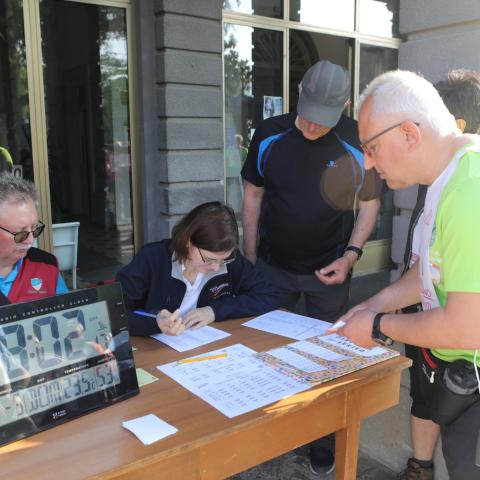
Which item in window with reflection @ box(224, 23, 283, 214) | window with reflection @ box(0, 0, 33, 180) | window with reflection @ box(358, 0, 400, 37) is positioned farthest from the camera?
window with reflection @ box(358, 0, 400, 37)

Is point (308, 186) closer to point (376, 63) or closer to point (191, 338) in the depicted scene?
point (191, 338)

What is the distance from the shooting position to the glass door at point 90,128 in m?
4.25

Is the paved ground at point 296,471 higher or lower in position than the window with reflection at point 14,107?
lower

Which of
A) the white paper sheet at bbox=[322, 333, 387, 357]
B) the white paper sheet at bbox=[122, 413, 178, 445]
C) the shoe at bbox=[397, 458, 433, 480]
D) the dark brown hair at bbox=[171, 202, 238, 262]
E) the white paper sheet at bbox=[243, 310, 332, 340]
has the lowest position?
the shoe at bbox=[397, 458, 433, 480]

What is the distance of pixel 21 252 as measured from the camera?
2.11 meters

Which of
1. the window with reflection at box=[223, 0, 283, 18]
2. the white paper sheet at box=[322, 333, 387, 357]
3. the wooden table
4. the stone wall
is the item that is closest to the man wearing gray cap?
the white paper sheet at box=[322, 333, 387, 357]

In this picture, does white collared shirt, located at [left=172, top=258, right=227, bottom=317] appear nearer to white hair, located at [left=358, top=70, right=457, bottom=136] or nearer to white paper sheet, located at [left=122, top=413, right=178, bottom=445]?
white paper sheet, located at [left=122, top=413, right=178, bottom=445]

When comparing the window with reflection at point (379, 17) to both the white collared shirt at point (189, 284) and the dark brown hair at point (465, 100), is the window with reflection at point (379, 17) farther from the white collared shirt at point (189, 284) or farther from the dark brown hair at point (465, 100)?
the white collared shirt at point (189, 284)

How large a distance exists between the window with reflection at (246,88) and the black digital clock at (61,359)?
3810 mm

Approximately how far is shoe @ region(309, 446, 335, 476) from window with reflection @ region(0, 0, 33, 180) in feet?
9.80

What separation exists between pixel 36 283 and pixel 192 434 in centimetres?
119

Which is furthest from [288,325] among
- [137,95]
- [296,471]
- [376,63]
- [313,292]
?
[376,63]

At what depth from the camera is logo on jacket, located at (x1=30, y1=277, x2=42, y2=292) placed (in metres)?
2.22

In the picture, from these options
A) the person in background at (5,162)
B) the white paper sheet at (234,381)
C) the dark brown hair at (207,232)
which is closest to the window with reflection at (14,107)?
the person in background at (5,162)
